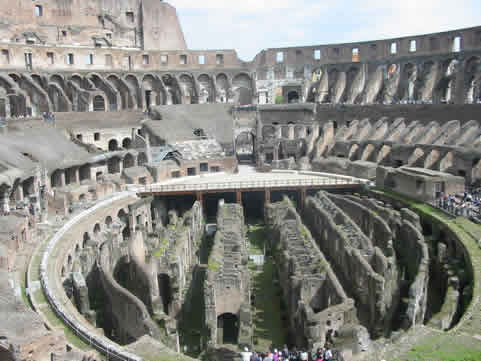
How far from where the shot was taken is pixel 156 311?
18.9m

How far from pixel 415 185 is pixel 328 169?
10.4m

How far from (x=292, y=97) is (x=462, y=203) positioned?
108 feet

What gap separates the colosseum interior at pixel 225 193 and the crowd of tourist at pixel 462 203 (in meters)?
0.17

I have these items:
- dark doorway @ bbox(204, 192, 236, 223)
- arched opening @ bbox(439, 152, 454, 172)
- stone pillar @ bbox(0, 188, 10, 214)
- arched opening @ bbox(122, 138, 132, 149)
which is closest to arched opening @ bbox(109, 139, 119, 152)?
arched opening @ bbox(122, 138, 132, 149)

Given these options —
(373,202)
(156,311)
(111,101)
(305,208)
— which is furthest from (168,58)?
(156,311)

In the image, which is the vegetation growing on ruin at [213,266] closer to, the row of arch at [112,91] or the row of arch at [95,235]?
the row of arch at [95,235]

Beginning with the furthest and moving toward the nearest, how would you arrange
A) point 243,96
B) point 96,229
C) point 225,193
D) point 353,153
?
point 243,96 → point 353,153 → point 225,193 → point 96,229

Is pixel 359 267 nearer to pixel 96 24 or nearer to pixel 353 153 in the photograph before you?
pixel 353 153

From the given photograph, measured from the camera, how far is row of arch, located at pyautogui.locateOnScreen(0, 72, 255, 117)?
1673 inches

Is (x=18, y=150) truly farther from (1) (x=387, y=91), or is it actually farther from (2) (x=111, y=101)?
(1) (x=387, y=91)

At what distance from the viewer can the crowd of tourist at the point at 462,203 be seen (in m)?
25.7

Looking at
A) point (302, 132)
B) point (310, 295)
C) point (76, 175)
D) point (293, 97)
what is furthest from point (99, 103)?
point (310, 295)

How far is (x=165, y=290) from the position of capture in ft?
71.7

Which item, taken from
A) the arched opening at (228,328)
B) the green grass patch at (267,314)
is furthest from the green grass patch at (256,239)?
the arched opening at (228,328)
